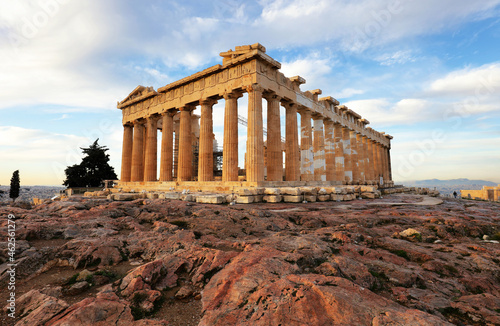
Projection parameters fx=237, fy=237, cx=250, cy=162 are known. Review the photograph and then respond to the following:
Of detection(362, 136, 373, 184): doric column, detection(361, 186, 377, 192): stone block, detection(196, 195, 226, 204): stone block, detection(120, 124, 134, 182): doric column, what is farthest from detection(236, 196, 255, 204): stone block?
detection(362, 136, 373, 184): doric column

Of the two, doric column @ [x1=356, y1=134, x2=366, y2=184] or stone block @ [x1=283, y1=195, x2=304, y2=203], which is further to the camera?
doric column @ [x1=356, y1=134, x2=366, y2=184]

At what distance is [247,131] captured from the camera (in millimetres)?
17141

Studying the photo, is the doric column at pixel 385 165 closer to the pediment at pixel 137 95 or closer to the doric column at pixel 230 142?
the doric column at pixel 230 142

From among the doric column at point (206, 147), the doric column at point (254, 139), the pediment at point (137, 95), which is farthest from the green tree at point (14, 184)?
the doric column at point (254, 139)

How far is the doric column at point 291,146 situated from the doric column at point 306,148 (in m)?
1.69

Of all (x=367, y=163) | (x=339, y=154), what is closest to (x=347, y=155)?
(x=339, y=154)

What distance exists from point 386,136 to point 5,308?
53.0 meters

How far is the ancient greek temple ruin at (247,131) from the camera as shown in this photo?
17.3 meters

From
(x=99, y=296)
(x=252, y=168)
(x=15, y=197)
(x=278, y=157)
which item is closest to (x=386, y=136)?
(x=278, y=157)

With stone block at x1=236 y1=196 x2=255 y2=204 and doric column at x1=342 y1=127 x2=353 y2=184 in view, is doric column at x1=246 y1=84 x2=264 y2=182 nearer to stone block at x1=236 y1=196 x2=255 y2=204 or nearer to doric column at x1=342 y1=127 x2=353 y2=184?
stone block at x1=236 y1=196 x2=255 y2=204

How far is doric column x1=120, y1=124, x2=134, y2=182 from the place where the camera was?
28.6m

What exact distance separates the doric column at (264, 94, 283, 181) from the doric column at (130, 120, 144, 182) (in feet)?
54.2

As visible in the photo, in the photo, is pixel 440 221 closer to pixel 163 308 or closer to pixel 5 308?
pixel 163 308

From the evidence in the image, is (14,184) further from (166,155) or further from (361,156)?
(361,156)
